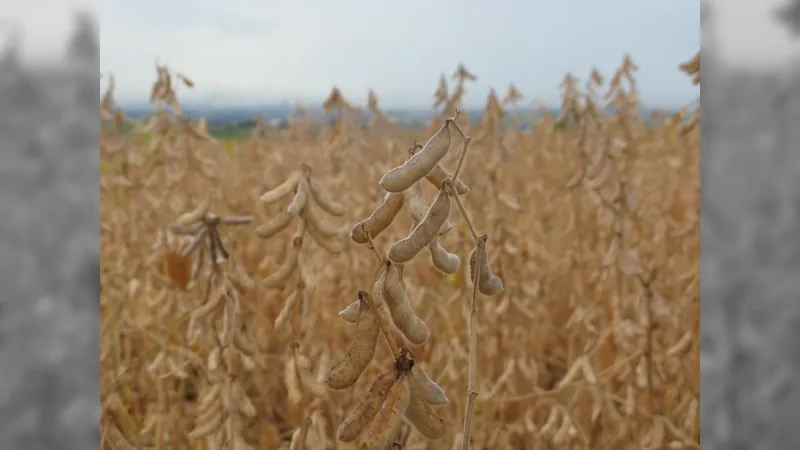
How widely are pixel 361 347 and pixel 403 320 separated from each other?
35mm

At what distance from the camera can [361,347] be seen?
439mm

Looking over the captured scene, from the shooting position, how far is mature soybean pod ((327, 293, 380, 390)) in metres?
0.44

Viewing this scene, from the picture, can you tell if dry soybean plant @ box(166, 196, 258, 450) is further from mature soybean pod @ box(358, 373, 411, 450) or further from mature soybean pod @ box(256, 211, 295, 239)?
mature soybean pod @ box(358, 373, 411, 450)

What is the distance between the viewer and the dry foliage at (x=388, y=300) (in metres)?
0.75

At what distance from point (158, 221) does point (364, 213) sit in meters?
0.42

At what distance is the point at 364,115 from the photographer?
5.42ft

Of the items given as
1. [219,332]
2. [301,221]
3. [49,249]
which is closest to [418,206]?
[49,249]

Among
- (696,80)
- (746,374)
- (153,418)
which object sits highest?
(696,80)

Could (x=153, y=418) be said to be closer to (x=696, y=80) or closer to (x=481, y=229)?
(x=481, y=229)

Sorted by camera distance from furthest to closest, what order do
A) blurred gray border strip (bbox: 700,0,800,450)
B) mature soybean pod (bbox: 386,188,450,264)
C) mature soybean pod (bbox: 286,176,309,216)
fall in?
mature soybean pod (bbox: 286,176,309,216) < blurred gray border strip (bbox: 700,0,800,450) < mature soybean pod (bbox: 386,188,450,264)

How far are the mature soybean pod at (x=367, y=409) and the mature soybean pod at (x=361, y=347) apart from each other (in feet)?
0.04

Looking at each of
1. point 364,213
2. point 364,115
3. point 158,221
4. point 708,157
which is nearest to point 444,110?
point 364,115

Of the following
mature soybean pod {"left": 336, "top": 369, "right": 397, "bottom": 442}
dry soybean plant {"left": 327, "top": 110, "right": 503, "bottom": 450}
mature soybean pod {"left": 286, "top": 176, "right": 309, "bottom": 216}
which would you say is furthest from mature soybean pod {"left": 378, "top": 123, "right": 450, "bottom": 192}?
mature soybean pod {"left": 286, "top": 176, "right": 309, "bottom": 216}

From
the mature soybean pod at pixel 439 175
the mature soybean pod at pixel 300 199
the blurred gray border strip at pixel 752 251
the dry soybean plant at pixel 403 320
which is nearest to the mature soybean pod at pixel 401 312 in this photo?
the dry soybean plant at pixel 403 320
